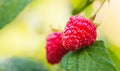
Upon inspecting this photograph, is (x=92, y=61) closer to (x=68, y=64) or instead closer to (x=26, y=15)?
(x=68, y=64)

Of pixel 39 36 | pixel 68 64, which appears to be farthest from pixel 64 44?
pixel 39 36

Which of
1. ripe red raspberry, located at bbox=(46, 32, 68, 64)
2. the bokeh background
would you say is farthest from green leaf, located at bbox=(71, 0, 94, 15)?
the bokeh background

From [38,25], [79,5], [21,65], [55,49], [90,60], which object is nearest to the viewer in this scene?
[90,60]

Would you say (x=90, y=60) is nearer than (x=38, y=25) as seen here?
Yes

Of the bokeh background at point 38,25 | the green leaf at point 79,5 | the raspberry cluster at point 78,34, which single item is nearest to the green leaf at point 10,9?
the raspberry cluster at point 78,34

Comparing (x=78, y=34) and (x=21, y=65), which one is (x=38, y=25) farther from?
(x=78, y=34)

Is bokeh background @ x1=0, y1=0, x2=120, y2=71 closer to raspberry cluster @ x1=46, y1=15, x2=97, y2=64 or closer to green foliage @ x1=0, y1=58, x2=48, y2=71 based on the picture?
green foliage @ x1=0, y1=58, x2=48, y2=71

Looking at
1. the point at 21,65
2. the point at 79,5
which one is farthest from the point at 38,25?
the point at 79,5

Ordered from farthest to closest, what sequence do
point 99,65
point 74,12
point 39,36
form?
1. point 39,36
2. point 74,12
3. point 99,65
